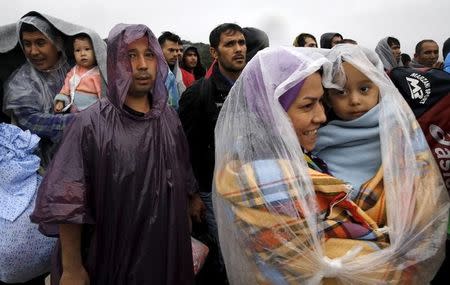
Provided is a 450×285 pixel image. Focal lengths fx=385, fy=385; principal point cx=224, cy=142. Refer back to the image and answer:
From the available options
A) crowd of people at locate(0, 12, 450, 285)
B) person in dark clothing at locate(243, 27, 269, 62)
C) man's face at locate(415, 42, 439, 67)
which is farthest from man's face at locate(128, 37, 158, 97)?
man's face at locate(415, 42, 439, 67)

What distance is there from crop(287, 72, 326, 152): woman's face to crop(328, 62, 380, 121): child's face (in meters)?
0.17

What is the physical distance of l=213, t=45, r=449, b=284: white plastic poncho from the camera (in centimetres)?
118

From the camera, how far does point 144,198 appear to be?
1.63 meters

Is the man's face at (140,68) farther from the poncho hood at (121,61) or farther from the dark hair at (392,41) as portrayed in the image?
the dark hair at (392,41)

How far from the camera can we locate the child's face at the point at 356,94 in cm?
149

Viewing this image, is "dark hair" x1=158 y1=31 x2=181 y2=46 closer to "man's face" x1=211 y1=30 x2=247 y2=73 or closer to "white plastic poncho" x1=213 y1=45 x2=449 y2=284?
"man's face" x1=211 y1=30 x2=247 y2=73

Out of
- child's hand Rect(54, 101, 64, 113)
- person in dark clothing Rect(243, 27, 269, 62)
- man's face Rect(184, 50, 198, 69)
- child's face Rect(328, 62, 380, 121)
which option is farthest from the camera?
man's face Rect(184, 50, 198, 69)

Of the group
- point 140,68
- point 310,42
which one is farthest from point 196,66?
point 140,68

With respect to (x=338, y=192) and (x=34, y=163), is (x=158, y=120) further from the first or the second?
(x=338, y=192)

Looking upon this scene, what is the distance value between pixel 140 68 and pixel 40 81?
34.7 inches

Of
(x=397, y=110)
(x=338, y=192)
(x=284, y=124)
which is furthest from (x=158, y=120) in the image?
(x=397, y=110)

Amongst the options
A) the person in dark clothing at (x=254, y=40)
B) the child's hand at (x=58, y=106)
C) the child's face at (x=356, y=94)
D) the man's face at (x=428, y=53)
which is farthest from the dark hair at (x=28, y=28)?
the man's face at (x=428, y=53)

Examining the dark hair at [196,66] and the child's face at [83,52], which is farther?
the dark hair at [196,66]

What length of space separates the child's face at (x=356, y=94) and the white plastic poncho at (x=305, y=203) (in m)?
0.06
